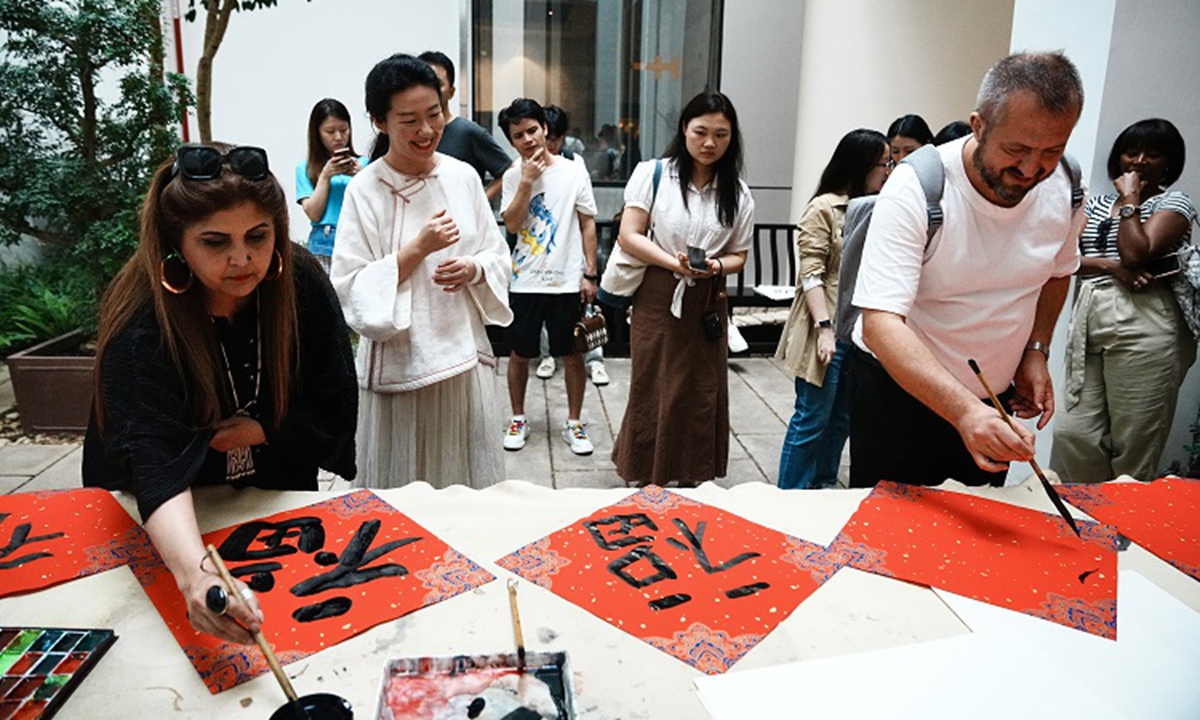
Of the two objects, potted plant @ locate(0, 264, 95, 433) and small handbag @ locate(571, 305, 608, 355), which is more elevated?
small handbag @ locate(571, 305, 608, 355)

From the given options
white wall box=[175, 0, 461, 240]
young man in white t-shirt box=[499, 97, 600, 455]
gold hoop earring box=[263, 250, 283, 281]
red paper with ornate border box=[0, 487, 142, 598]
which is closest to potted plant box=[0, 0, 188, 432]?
white wall box=[175, 0, 461, 240]

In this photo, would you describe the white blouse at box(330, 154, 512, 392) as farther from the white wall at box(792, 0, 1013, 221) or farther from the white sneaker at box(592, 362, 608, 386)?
the white wall at box(792, 0, 1013, 221)

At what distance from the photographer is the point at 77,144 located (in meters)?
3.92

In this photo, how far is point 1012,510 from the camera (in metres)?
1.54

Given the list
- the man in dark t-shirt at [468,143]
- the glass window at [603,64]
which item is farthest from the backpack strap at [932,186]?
the glass window at [603,64]

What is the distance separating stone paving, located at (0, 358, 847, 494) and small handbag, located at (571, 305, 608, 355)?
1.71 feet

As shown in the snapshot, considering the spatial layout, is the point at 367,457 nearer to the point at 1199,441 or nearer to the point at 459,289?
the point at 459,289

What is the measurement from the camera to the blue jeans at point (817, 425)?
2.91 metres

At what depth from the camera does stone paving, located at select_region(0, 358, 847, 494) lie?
3.42 m

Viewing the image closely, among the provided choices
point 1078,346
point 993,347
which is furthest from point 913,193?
point 1078,346

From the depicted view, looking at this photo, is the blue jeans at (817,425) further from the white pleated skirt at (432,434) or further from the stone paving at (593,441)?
the white pleated skirt at (432,434)

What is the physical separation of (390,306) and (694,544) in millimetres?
969

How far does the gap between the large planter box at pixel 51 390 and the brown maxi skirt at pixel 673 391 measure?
2.50 m

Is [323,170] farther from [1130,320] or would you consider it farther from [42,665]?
[1130,320]
